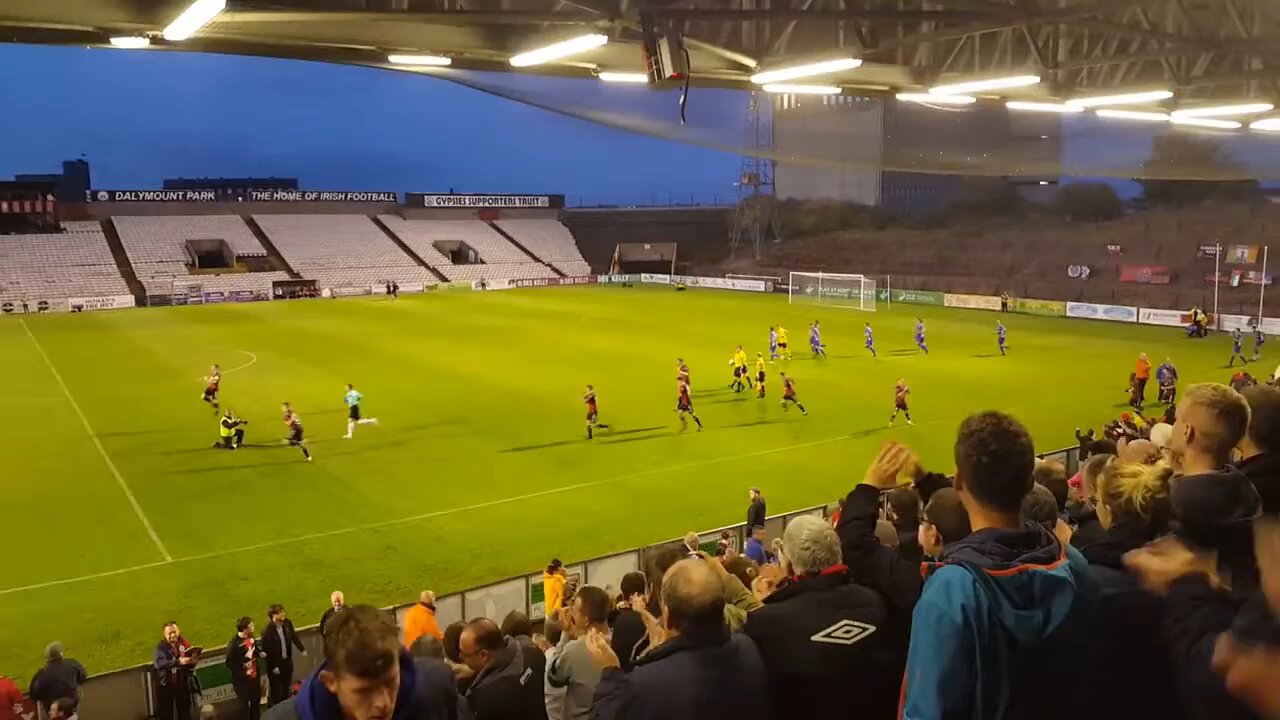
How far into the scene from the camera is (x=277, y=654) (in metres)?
10.6

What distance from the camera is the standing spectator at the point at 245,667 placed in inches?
408

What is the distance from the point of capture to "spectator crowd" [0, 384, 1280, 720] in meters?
2.99

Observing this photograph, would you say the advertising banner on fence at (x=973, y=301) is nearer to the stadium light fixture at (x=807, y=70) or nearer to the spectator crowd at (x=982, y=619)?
the stadium light fixture at (x=807, y=70)

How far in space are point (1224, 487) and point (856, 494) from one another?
4.79 feet

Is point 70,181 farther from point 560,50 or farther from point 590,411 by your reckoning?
point 560,50

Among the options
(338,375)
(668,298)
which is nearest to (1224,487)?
(338,375)

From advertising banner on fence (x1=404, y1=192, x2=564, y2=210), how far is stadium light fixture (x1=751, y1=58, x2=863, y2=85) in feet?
265

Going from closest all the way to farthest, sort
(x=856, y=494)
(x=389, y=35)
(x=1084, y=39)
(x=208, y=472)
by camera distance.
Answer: (x=856, y=494) → (x=389, y=35) → (x=1084, y=39) → (x=208, y=472)

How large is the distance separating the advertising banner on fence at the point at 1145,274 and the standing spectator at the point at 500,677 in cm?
6475

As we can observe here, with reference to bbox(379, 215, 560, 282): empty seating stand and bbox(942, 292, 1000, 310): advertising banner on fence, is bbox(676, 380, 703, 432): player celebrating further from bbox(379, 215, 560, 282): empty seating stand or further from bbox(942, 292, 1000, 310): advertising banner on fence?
bbox(379, 215, 560, 282): empty seating stand

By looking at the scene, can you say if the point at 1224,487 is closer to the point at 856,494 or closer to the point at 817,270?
the point at 856,494

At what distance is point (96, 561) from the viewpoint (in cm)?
1551

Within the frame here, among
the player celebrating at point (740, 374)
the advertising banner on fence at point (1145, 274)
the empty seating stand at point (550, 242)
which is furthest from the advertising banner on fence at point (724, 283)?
the player celebrating at point (740, 374)

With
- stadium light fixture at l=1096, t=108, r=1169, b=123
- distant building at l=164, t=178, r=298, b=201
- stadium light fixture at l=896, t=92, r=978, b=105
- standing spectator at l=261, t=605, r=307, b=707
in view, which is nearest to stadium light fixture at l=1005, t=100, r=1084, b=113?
stadium light fixture at l=1096, t=108, r=1169, b=123
